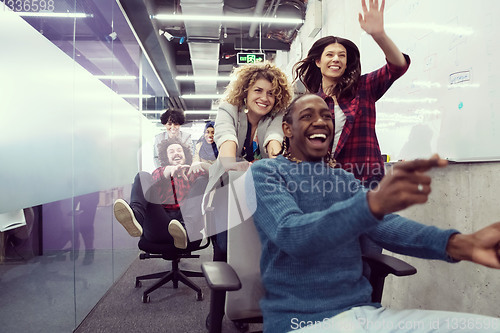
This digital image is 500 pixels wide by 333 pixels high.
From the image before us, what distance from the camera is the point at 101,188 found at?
105 inches

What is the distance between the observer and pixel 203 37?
17.1ft

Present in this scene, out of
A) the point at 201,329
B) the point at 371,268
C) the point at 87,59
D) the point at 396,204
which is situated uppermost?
the point at 87,59

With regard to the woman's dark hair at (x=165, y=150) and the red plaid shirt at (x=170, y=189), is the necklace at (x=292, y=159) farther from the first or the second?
the woman's dark hair at (x=165, y=150)

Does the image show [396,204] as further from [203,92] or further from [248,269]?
[203,92]

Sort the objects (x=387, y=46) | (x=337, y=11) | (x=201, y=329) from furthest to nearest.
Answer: (x=337, y=11) → (x=201, y=329) → (x=387, y=46)

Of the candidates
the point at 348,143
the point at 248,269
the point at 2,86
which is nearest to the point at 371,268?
the point at 248,269

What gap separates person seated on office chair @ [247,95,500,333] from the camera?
2.09 ft

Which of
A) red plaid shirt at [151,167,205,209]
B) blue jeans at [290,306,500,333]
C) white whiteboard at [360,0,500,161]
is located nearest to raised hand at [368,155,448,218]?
blue jeans at [290,306,500,333]

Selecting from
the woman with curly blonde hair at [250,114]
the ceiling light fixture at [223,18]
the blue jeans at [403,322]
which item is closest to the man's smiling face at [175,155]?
the woman with curly blonde hair at [250,114]

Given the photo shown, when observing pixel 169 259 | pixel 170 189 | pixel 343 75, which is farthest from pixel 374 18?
pixel 169 259

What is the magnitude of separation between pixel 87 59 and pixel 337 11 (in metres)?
2.36

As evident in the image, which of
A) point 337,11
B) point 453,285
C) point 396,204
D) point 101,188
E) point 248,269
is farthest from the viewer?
point 337,11

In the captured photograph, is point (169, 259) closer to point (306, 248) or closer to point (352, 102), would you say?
point (352, 102)

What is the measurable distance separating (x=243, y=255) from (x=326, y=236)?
1.57 ft
